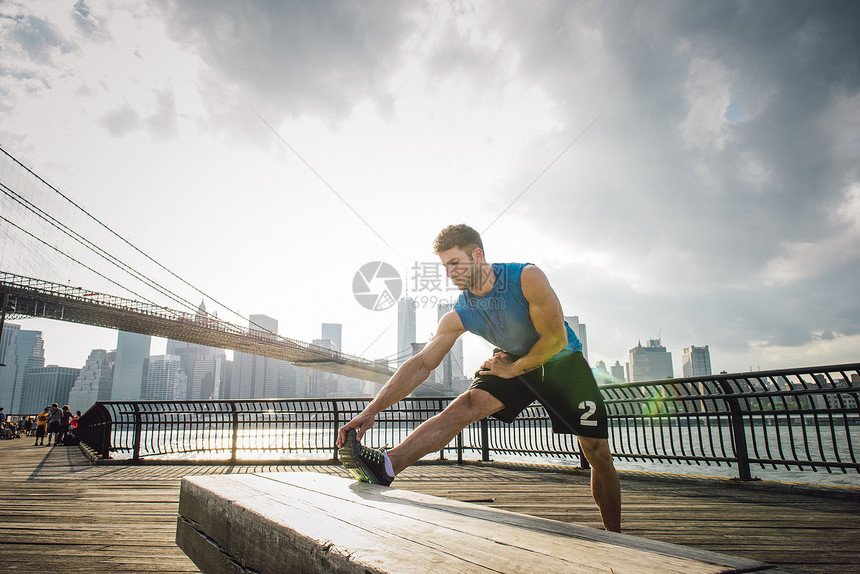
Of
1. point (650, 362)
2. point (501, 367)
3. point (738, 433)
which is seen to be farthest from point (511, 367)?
point (650, 362)

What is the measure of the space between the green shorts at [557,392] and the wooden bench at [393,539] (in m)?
0.96

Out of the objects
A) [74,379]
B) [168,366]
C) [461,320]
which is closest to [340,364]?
[461,320]

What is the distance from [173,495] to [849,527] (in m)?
4.95

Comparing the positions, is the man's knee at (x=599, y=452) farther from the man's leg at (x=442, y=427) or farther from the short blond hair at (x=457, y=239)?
the short blond hair at (x=457, y=239)

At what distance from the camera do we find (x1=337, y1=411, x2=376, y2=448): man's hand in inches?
77.3

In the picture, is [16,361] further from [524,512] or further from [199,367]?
[524,512]

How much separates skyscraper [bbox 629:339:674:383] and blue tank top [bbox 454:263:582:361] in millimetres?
98151

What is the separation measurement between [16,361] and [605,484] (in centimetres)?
16178

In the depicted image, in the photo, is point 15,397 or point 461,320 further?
point 15,397

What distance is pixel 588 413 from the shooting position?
91.4 inches

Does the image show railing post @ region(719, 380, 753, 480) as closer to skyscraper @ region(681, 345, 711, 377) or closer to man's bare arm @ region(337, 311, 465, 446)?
man's bare arm @ region(337, 311, 465, 446)

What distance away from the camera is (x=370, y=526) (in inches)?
38.2

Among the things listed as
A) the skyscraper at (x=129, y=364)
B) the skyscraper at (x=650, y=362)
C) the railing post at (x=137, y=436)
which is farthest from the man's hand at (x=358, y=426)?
the skyscraper at (x=129, y=364)

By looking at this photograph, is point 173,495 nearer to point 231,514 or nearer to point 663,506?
point 231,514
